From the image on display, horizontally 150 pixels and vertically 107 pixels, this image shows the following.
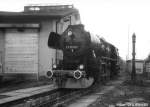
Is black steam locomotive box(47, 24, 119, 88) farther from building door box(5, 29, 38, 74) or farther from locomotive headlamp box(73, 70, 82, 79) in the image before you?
building door box(5, 29, 38, 74)

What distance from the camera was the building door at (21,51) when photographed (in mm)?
23375

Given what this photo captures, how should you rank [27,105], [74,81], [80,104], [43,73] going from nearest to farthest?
[27,105]
[80,104]
[74,81]
[43,73]

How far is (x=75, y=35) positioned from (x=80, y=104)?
4.77 m

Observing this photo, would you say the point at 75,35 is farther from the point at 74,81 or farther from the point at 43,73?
the point at 43,73

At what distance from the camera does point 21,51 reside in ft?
77.5

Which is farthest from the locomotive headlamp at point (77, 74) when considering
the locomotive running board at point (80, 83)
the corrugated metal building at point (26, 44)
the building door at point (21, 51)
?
the building door at point (21, 51)

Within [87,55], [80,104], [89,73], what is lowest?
[80,104]

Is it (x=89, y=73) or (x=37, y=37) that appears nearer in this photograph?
(x=89, y=73)

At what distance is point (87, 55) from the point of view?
1559 centimetres

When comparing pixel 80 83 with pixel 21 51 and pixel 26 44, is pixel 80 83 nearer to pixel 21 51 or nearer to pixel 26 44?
pixel 26 44

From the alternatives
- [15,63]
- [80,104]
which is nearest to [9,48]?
[15,63]

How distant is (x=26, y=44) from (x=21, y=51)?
0.72 m

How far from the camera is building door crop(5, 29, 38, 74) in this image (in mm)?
23375

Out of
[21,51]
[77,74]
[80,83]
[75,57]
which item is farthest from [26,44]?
[77,74]
